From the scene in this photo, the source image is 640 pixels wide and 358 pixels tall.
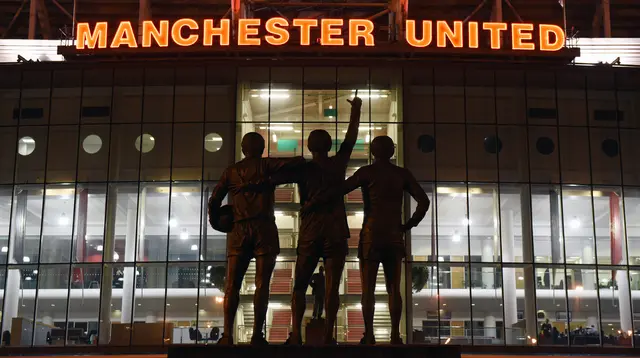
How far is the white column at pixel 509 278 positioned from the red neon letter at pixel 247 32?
515 inches

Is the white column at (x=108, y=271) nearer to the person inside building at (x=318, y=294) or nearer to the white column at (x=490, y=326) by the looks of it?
the white column at (x=490, y=326)

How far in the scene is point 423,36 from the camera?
41.8 m

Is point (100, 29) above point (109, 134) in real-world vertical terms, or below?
above

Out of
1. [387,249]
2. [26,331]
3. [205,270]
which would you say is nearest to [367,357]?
[387,249]

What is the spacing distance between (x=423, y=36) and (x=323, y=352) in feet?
98.0

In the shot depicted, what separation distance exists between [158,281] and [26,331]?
5.81 m

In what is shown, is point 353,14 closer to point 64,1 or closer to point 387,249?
point 64,1

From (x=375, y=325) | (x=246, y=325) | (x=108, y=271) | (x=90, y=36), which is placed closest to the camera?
(x=375, y=325)

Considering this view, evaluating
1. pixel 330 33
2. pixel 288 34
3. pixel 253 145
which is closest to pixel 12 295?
pixel 288 34

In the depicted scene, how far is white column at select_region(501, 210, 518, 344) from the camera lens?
3994 centimetres

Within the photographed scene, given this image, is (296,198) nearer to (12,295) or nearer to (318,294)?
(12,295)

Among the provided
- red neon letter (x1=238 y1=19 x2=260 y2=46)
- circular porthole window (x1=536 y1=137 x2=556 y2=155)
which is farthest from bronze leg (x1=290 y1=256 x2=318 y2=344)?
circular porthole window (x1=536 y1=137 x2=556 y2=155)

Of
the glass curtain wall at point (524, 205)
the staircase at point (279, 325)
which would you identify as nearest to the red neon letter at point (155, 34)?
the glass curtain wall at point (524, 205)

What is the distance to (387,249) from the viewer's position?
14.9 meters
